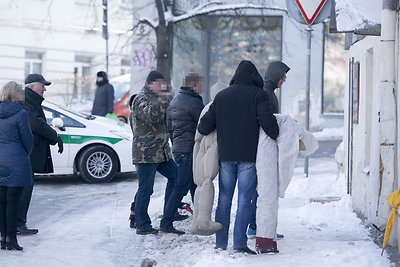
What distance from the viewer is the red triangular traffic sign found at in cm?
1097

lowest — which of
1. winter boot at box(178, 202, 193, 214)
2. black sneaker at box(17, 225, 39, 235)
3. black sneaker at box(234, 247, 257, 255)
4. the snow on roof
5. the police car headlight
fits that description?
black sneaker at box(17, 225, 39, 235)

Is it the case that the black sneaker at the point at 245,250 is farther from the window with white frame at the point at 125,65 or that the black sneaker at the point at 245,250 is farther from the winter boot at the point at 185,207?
the window with white frame at the point at 125,65

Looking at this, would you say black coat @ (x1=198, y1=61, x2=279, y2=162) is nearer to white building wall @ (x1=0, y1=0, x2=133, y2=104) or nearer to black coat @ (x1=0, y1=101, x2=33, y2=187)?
black coat @ (x1=0, y1=101, x2=33, y2=187)

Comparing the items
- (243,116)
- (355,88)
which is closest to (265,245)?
(243,116)

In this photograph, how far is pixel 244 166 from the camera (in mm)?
7344

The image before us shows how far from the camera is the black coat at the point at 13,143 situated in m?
8.00

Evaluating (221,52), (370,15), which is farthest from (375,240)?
(221,52)

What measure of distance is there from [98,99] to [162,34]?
330cm

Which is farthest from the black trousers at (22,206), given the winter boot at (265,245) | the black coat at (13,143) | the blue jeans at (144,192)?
the winter boot at (265,245)

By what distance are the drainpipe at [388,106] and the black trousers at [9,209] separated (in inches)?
149

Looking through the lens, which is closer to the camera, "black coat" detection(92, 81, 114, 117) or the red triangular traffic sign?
the red triangular traffic sign

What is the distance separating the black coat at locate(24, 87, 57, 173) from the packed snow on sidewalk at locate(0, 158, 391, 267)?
0.81 meters

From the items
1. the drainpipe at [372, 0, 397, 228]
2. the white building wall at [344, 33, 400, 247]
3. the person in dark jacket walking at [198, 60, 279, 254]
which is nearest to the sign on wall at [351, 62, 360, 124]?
the white building wall at [344, 33, 400, 247]

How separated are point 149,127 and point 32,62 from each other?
22617 millimetres
